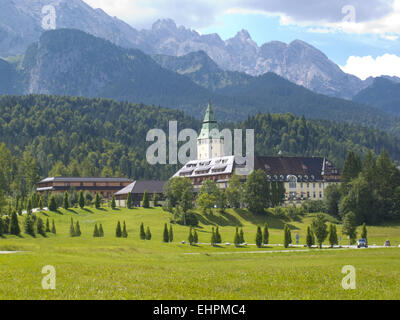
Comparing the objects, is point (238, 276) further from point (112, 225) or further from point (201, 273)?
point (112, 225)

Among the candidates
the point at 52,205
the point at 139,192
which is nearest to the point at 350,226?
the point at 52,205

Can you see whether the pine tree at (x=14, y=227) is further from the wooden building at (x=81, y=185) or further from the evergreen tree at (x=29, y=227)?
the wooden building at (x=81, y=185)

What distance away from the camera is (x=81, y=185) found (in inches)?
7564

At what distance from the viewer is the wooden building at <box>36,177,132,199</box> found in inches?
7352

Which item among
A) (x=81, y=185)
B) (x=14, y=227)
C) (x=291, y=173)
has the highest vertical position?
(x=291, y=173)

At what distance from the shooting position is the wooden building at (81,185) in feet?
613

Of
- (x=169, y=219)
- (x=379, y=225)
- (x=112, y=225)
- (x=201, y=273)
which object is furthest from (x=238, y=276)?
(x=379, y=225)

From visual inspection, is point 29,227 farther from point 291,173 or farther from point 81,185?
point 291,173

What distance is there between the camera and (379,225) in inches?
5123

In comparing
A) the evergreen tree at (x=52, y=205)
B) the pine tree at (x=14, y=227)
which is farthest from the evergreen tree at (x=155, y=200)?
the pine tree at (x=14, y=227)

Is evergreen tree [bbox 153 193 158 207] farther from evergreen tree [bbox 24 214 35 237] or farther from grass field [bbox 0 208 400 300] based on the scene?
grass field [bbox 0 208 400 300]

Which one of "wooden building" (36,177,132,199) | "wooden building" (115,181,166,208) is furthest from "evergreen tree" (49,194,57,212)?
"wooden building" (36,177,132,199)
